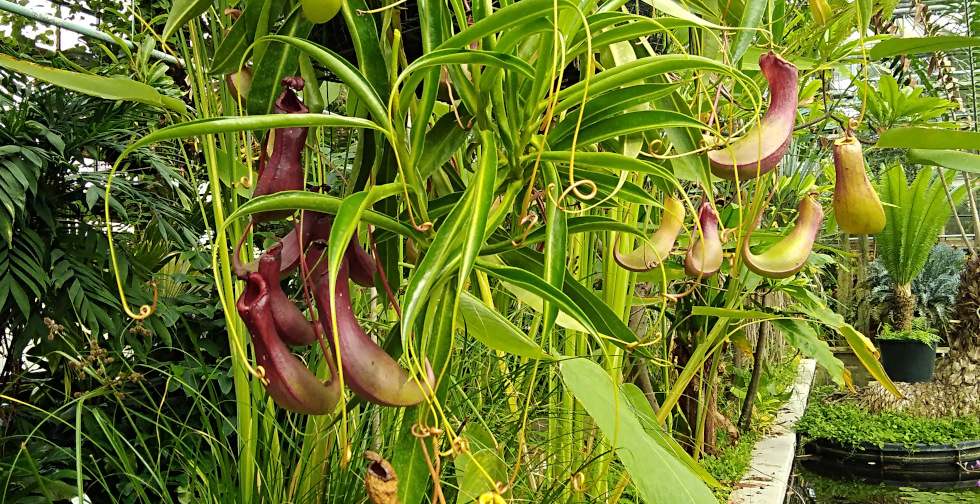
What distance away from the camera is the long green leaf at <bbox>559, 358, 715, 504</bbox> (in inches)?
20.0

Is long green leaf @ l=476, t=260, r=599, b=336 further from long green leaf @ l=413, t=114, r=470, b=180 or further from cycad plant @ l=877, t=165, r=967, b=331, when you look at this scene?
cycad plant @ l=877, t=165, r=967, b=331

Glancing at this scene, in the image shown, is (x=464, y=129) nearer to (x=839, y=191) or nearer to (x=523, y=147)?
(x=523, y=147)

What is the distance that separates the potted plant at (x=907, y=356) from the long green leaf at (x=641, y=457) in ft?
15.4

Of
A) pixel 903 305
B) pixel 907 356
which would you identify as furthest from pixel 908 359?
pixel 903 305

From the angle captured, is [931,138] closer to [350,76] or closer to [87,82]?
Result: [350,76]

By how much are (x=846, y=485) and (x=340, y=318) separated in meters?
3.29

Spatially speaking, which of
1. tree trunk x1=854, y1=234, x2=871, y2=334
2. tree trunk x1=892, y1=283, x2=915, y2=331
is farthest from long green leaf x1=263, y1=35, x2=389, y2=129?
tree trunk x1=854, y1=234, x2=871, y2=334

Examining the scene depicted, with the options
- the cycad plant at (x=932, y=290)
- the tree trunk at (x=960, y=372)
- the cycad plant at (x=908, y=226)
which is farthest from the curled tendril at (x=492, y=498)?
the cycad plant at (x=932, y=290)

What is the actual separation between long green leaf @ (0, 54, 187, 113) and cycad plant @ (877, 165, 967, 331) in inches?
180

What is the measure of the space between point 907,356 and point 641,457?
4.86 meters

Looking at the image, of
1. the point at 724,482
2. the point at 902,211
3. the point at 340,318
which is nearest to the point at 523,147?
the point at 340,318

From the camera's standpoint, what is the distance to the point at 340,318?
358mm

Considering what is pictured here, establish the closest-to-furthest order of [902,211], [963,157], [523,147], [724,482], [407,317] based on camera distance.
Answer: [407,317]
[523,147]
[963,157]
[724,482]
[902,211]

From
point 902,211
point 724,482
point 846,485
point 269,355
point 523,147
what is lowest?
point 846,485
